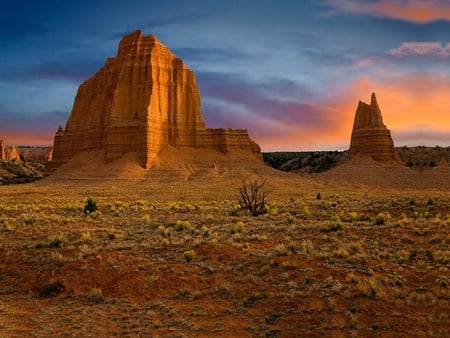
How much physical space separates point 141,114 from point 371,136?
5021cm

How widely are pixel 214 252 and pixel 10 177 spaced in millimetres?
114510

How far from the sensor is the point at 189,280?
15031 millimetres

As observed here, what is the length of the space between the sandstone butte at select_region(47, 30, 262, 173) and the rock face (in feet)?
86.7

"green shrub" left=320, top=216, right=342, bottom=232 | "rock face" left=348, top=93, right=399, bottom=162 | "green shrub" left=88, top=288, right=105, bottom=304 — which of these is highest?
"rock face" left=348, top=93, right=399, bottom=162

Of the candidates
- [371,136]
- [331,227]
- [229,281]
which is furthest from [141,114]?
[229,281]

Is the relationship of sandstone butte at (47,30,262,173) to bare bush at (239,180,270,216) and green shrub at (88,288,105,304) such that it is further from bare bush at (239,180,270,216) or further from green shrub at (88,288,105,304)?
green shrub at (88,288,105,304)

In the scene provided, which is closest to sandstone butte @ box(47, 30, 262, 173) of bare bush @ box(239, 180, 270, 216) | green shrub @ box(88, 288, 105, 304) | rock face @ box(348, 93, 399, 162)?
rock face @ box(348, 93, 399, 162)

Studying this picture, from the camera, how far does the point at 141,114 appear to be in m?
85.9

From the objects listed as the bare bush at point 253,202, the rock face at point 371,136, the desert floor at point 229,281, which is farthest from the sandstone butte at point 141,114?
the desert floor at point 229,281

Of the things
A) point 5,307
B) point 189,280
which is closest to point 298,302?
point 189,280

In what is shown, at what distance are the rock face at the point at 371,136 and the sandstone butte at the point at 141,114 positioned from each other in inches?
1040

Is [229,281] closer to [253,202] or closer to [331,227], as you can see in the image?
[331,227]

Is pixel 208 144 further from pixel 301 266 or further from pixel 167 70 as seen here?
pixel 301 266

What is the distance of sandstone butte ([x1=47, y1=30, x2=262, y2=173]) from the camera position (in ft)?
274
